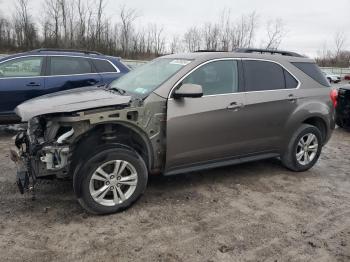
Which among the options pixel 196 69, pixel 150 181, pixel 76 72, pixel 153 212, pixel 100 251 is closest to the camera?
pixel 100 251

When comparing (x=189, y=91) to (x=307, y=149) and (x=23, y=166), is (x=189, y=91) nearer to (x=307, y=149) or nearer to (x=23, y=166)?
(x=23, y=166)

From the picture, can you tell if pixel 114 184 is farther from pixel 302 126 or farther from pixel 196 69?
pixel 302 126

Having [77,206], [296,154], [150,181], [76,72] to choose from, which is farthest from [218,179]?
[76,72]

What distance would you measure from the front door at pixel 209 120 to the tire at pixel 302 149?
36.7 inches

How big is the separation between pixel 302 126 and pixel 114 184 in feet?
9.88

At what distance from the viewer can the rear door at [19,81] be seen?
21.8 ft

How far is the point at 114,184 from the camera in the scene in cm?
376

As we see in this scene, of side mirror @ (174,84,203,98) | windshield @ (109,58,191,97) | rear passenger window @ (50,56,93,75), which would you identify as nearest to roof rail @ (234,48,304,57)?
windshield @ (109,58,191,97)

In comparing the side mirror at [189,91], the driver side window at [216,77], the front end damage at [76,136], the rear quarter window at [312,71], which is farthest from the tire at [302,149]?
the front end damage at [76,136]

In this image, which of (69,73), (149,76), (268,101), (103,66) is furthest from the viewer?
(103,66)

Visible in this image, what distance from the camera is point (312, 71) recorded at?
5359 millimetres

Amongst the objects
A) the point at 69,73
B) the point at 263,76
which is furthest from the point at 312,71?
the point at 69,73

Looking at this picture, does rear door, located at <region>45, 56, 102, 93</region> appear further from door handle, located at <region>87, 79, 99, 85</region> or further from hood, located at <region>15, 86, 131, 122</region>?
hood, located at <region>15, 86, 131, 122</region>

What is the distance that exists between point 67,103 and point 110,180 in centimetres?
93
